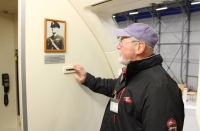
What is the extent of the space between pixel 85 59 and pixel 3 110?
4.23 feet

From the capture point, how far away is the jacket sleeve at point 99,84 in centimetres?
148

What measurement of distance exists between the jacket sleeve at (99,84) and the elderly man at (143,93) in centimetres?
32

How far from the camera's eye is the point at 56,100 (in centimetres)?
136

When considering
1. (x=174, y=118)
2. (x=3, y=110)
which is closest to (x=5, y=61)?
(x=3, y=110)

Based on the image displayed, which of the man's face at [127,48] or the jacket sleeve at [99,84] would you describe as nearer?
the man's face at [127,48]

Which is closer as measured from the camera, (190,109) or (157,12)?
(190,109)

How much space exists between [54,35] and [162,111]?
0.90 meters

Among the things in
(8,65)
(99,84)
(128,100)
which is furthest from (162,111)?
(8,65)

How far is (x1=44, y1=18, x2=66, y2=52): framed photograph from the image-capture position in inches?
48.9

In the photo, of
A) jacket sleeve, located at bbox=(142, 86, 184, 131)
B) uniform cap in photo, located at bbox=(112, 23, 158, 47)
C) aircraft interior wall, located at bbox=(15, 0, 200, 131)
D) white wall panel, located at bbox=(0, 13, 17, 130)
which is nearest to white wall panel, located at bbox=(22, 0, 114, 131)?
aircraft interior wall, located at bbox=(15, 0, 200, 131)

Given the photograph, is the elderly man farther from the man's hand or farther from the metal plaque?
the metal plaque

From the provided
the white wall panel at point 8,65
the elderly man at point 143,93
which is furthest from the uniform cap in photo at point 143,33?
the white wall panel at point 8,65

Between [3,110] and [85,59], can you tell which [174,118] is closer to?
[85,59]

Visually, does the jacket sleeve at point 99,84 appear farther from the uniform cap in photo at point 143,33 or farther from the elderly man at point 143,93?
the uniform cap in photo at point 143,33
